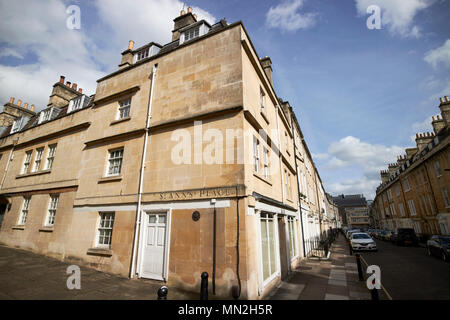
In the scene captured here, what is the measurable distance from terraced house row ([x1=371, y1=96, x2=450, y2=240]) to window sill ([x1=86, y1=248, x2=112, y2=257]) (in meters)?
29.1

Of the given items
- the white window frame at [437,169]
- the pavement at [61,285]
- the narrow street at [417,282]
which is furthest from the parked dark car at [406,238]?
the pavement at [61,285]

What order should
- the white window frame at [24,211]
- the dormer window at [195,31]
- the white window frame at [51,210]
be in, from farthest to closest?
1. the white window frame at [24,211]
2. the white window frame at [51,210]
3. the dormer window at [195,31]

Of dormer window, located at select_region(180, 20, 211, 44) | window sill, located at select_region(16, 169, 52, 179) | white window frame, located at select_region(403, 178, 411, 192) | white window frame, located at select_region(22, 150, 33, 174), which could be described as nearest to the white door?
dormer window, located at select_region(180, 20, 211, 44)

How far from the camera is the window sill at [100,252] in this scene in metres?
8.72

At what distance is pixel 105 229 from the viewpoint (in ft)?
31.2

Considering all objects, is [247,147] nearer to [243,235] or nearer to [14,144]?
[243,235]

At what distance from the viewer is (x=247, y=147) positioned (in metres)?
7.62

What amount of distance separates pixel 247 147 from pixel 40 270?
9.64m

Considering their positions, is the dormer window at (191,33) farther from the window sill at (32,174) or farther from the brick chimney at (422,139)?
the brick chimney at (422,139)

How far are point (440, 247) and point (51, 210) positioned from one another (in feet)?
82.1

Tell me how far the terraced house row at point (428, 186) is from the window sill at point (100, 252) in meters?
29.1

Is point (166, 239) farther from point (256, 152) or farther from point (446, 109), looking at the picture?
point (446, 109)
